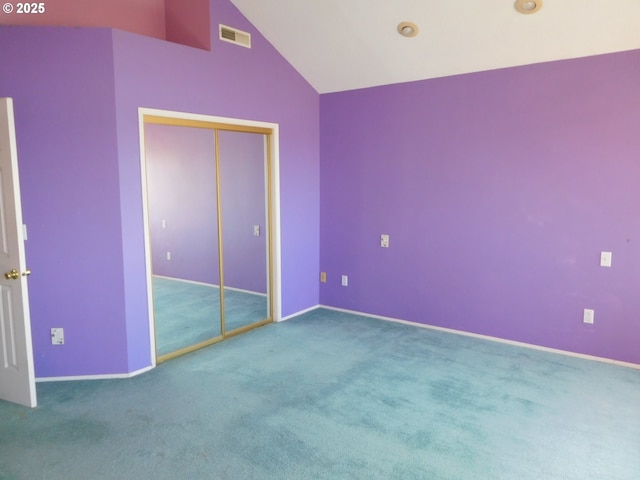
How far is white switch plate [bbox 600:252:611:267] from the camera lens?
3.71 m

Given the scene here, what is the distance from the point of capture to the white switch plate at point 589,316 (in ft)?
12.5

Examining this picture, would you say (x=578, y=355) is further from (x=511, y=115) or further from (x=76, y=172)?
(x=76, y=172)

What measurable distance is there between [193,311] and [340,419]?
2.25 m

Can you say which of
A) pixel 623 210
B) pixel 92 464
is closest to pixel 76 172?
pixel 92 464

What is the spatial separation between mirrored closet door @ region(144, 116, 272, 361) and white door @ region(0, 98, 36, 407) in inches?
37.9

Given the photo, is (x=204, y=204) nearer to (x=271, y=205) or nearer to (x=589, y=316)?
(x=271, y=205)

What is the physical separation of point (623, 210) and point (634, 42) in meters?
1.26

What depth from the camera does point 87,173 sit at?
334 cm

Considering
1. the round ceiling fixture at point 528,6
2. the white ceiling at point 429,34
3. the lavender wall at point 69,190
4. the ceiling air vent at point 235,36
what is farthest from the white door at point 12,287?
the round ceiling fixture at point 528,6

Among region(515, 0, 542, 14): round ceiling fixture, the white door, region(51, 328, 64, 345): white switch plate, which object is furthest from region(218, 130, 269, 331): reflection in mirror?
region(515, 0, 542, 14): round ceiling fixture

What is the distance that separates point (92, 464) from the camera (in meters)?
2.45

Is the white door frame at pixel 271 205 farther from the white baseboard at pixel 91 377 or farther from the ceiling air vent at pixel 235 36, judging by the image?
the ceiling air vent at pixel 235 36

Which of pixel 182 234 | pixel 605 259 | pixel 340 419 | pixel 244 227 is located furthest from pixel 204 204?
pixel 605 259

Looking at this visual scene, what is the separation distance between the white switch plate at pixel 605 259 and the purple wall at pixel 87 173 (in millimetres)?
3599
